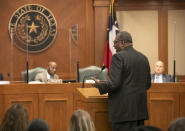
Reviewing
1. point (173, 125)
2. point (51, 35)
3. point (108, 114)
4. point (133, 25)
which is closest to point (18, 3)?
point (51, 35)

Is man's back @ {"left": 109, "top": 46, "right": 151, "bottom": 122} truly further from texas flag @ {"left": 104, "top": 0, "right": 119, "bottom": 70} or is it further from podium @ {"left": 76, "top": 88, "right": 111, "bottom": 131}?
texas flag @ {"left": 104, "top": 0, "right": 119, "bottom": 70}

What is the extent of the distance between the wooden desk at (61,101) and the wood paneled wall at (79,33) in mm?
3056

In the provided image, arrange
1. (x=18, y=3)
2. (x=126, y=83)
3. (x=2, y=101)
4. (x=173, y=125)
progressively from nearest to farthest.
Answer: (x=173, y=125), (x=126, y=83), (x=2, y=101), (x=18, y=3)

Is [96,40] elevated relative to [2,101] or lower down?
elevated

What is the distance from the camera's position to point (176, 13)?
9297 mm

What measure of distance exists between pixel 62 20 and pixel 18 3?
3.95 ft

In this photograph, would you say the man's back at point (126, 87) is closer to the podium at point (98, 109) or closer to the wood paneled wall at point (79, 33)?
the podium at point (98, 109)

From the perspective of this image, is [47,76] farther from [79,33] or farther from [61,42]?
[79,33]

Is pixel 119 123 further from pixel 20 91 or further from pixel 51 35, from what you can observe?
pixel 51 35

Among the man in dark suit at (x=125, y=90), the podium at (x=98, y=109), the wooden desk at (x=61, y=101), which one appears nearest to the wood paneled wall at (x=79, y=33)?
the wooden desk at (x=61, y=101)

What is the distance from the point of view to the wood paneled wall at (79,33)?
916 centimetres

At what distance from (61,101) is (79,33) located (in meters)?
3.60

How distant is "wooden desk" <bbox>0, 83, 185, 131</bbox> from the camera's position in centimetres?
562

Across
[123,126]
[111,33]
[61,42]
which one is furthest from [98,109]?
[61,42]
